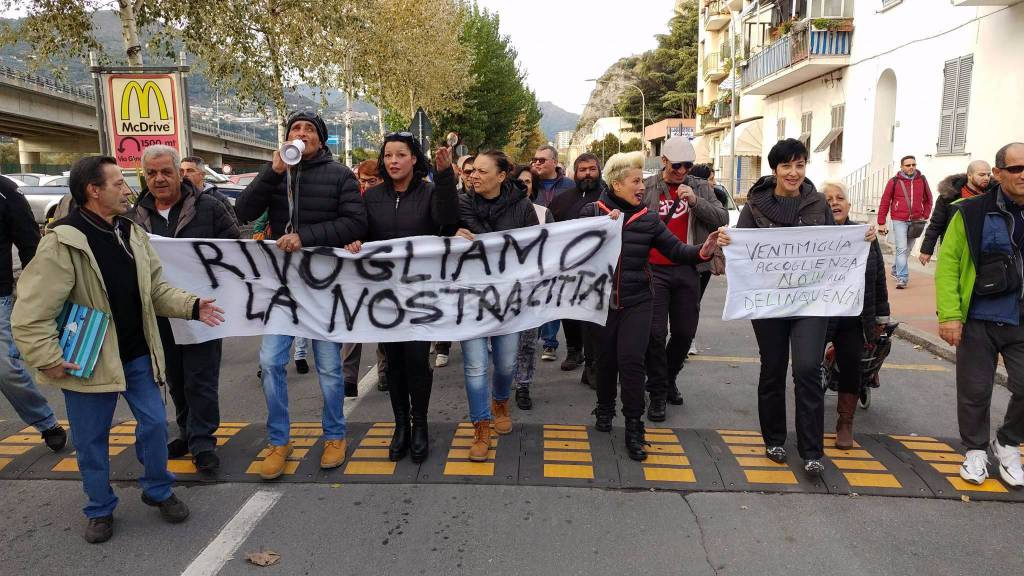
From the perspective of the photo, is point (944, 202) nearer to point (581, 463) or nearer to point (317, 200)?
point (581, 463)

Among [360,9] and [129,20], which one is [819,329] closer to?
[129,20]

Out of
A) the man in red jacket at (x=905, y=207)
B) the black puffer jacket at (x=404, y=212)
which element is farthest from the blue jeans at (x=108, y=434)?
the man in red jacket at (x=905, y=207)

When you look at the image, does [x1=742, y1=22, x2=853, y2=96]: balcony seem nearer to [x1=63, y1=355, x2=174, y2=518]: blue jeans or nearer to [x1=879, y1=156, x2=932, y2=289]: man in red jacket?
[x1=879, y1=156, x2=932, y2=289]: man in red jacket

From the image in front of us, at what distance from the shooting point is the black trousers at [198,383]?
4.44 metres

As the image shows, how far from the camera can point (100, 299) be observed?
3508mm

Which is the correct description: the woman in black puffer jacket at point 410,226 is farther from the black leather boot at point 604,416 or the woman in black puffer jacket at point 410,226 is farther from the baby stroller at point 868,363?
the baby stroller at point 868,363

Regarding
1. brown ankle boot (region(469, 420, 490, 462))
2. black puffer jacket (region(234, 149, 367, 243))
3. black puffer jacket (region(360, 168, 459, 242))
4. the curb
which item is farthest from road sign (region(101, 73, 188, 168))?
the curb

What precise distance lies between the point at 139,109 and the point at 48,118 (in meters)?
35.9

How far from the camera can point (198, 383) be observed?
14.7 ft

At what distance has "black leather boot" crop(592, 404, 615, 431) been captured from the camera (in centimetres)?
506

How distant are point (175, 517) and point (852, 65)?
21.1 m

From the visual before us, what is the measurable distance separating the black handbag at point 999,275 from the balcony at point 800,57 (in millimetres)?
18192

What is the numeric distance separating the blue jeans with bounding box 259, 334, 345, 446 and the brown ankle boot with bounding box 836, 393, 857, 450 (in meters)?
3.26

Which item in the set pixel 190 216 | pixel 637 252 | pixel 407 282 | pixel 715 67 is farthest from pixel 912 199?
pixel 715 67
